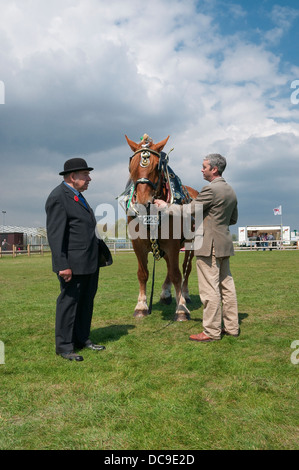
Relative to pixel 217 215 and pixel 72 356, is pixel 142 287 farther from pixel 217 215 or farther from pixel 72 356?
pixel 72 356

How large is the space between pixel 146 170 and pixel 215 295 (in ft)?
6.24

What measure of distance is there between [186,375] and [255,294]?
540 cm

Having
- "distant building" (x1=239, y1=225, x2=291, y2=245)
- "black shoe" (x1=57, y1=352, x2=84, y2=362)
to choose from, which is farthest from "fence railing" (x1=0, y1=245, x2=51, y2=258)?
"black shoe" (x1=57, y1=352, x2=84, y2=362)

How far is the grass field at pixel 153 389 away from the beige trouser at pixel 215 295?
0.22 metres

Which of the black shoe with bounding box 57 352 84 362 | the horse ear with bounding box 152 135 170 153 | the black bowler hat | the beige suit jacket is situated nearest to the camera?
the black shoe with bounding box 57 352 84 362

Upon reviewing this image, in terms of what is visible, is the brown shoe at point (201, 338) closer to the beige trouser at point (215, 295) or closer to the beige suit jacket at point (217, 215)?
the beige trouser at point (215, 295)

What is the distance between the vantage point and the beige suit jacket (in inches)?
175

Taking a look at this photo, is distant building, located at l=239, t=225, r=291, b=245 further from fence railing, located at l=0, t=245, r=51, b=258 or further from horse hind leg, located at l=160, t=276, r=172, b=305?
horse hind leg, located at l=160, t=276, r=172, b=305

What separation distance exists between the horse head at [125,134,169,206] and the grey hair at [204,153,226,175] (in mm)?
770

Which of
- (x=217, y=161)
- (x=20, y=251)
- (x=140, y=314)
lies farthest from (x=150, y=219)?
(x=20, y=251)

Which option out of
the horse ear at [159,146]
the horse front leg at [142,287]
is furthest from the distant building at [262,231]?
the horse ear at [159,146]

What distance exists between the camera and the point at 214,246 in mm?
4512
